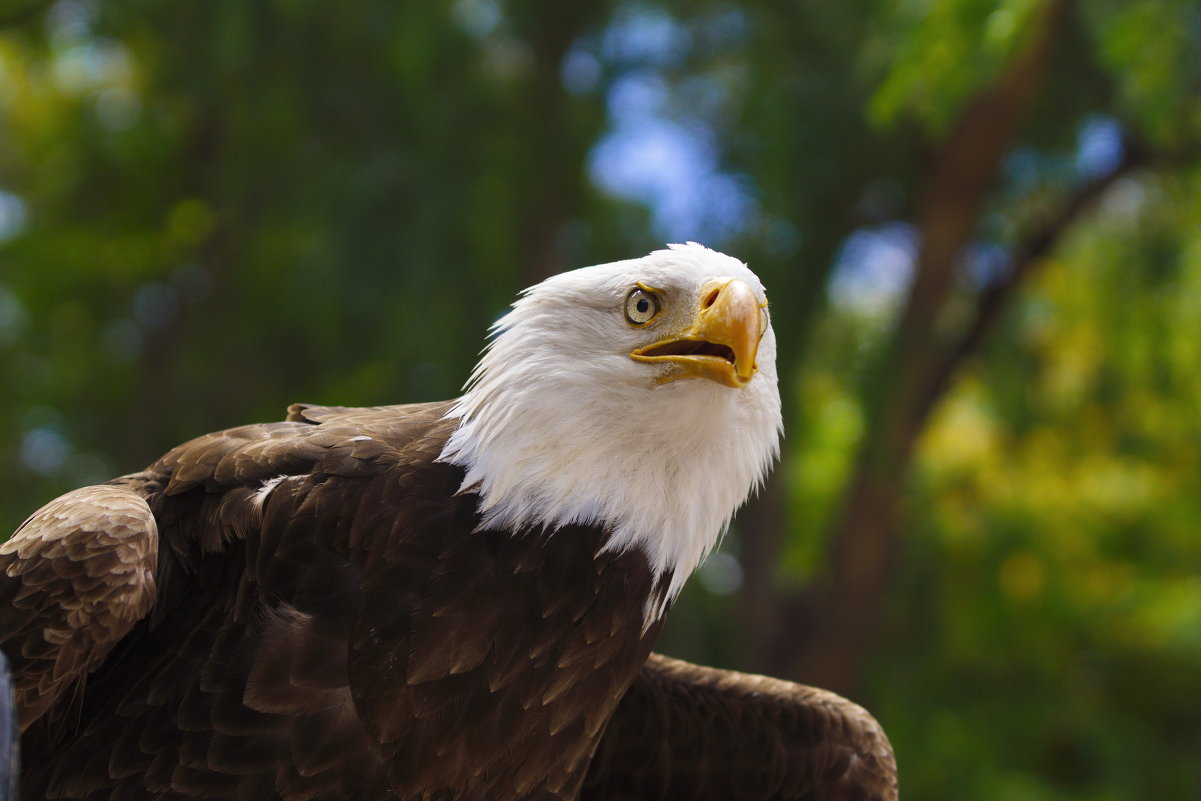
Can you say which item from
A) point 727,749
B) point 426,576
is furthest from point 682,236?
point 426,576

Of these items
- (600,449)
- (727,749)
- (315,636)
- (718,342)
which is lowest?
(727,749)

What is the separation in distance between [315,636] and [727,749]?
3.69 ft

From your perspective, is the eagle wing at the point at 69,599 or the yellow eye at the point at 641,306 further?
the yellow eye at the point at 641,306

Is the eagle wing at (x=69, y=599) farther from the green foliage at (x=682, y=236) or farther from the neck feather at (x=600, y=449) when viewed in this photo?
the green foliage at (x=682, y=236)

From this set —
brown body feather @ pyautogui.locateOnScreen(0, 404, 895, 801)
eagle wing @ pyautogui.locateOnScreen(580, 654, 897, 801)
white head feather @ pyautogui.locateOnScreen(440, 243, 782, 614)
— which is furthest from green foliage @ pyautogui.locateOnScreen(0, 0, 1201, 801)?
brown body feather @ pyautogui.locateOnScreen(0, 404, 895, 801)

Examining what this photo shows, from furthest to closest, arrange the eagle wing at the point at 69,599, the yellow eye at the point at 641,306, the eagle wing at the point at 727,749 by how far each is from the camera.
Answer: the eagle wing at the point at 727,749
the yellow eye at the point at 641,306
the eagle wing at the point at 69,599

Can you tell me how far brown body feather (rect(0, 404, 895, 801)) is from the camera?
6.07ft

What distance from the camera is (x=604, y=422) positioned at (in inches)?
73.6

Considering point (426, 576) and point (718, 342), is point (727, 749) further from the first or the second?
point (718, 342)

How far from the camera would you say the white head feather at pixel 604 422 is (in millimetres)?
1872

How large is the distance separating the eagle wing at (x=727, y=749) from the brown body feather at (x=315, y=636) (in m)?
0.59

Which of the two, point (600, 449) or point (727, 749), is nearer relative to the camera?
point (600, 449)

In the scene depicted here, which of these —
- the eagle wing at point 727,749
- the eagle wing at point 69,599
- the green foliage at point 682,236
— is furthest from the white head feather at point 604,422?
the green foliage at point 682,236

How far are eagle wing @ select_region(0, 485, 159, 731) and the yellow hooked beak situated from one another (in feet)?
2.88
